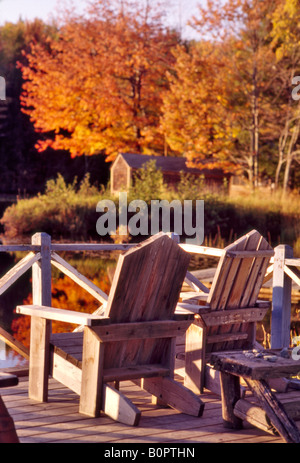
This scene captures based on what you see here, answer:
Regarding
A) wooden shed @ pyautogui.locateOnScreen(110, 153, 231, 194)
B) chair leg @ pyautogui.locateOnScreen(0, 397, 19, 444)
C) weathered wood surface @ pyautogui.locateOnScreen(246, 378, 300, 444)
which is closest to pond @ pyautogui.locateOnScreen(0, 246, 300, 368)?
weathered wood surface @ pyautogui.locateOnScreen(246, 378, 300, 444)

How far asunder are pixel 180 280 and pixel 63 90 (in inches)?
872

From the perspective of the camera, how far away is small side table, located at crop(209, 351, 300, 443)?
3514 mm

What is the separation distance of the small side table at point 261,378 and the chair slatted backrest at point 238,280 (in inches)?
28.9

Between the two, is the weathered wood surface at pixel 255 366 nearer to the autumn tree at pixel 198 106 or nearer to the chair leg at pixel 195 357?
the chair leg at pixel 195 357

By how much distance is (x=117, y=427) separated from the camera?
380 cm

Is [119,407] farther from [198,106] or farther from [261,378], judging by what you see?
[198,106]

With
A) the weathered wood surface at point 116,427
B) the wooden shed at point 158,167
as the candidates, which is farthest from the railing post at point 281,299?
the wooden shed at point 158,167

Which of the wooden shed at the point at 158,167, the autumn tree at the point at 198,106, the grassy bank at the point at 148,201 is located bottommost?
the grassy bank at the point at 148,201

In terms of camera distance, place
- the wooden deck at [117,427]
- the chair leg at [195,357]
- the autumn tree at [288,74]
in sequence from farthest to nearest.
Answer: the autumn tree at [288,74], the chair leg at [195,357], the wooden deck at [117,427]

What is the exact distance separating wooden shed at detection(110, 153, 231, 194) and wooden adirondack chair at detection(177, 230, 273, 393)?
17274 millimetres

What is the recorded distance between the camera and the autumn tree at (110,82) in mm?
24203

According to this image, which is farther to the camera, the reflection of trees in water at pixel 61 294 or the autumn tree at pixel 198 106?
the autumn tree at pixel 198 106

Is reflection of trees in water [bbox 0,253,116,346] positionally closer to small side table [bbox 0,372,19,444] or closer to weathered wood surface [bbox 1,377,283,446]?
weathered wood surface [bbox 1,377,283,446]

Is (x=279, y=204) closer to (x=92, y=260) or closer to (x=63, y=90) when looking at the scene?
(x=92, y=260)
